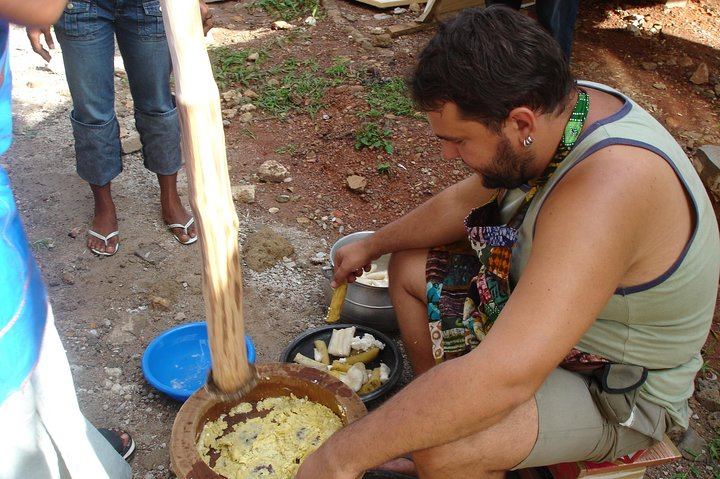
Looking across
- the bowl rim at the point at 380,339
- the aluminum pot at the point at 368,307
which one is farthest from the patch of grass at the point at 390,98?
the bowl rim at the point at 380,339

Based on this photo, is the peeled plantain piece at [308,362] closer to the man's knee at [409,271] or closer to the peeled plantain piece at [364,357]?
the peeled plantain piece at [364,357]

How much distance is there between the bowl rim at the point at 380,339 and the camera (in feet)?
8.62

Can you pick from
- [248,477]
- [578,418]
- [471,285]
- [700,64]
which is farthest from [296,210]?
[700,64]

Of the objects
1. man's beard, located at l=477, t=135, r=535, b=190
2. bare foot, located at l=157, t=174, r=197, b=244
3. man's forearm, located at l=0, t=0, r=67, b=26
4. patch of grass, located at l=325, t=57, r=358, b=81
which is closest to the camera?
man's forearm, located at l=0, t=0, r=67, b=26

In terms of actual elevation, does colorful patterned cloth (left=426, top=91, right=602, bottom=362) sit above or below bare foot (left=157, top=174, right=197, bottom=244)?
above

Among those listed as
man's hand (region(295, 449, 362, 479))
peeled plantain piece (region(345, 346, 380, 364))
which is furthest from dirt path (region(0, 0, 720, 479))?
man's hand (region(295, 449, 362, 479))

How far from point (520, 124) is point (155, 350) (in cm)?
177

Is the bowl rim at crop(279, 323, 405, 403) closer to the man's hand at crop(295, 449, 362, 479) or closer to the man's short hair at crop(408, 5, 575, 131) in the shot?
the man's hand at crop(295, 449, 362, 479)

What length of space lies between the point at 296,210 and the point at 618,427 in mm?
2373

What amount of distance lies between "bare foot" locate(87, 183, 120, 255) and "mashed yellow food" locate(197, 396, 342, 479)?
1.59m

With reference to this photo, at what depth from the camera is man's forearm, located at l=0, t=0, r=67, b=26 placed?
47.3 inches

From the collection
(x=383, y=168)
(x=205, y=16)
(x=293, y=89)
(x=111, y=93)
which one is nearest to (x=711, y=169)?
(x=383, y=168)

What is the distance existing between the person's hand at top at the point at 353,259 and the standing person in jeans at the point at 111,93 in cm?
122

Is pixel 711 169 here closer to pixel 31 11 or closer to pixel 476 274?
pixel 476 274
